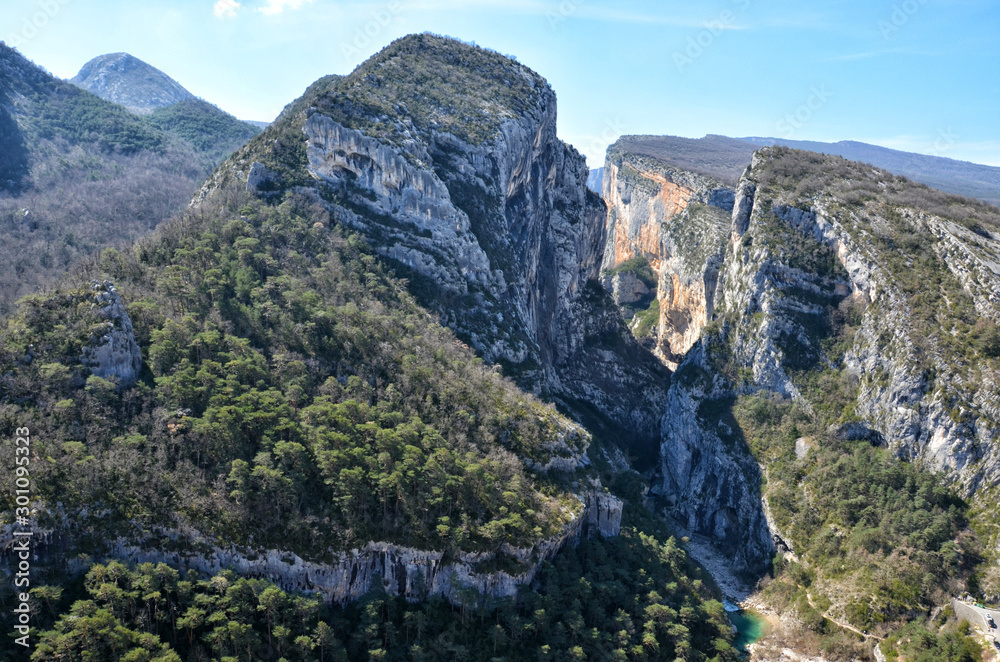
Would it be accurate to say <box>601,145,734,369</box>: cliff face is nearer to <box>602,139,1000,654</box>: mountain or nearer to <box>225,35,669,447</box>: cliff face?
<box>602,139,1000,654</box>: mountain

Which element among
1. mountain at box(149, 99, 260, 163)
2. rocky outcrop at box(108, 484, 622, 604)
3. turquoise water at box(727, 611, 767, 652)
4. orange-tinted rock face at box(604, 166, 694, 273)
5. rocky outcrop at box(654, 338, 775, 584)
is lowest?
turquoise water at box(727, 611, 767, 652)

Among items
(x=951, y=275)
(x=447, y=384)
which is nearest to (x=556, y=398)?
(x=447, y=384)

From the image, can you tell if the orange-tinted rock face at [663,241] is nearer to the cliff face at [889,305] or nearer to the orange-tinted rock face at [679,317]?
the orange-tinted rock face at [679,317]

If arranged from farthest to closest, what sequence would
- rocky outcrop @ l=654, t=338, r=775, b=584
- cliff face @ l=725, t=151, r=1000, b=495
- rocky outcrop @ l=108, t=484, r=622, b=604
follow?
rocky outcrop @ l=654, t=338, r=775, b=584 → cliff face @ l=725, t=151, r=1000, b=495 → rocky outcrop @ l=108, t=484, r=622, b=604

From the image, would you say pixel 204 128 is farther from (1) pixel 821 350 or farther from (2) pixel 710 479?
(1) pixel 821 350

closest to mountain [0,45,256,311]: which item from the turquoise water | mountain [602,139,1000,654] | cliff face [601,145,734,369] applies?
the turquoise water

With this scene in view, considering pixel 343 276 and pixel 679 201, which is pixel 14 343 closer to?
pixel 343 276

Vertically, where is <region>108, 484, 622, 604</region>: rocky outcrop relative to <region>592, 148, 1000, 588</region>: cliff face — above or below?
below

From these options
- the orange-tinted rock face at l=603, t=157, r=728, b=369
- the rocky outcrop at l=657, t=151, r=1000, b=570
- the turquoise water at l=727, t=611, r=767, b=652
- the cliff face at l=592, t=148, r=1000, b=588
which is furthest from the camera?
the orange-tinted rock face at l=603, t=157, r=728, b=369
